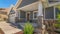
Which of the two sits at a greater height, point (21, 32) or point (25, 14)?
point (25, 14)

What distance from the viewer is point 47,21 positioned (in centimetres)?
1920

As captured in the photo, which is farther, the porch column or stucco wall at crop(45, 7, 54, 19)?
stucco wall at crop(45, 7, 54, 19)

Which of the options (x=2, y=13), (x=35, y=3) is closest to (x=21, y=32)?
(x=35, y=3)

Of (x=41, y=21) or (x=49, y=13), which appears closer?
(x=41, y=21)

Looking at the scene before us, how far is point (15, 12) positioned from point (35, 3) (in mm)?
9854

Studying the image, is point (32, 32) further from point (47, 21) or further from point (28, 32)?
point (47, 21)

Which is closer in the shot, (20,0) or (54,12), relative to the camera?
(54,12)

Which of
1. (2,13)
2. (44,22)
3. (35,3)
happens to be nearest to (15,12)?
(35,3)

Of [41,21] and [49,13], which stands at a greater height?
[49,13]

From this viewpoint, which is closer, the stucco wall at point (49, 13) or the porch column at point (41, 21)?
the porch column at point (41, 21)

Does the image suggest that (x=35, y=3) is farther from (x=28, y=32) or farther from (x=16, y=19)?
(x=16, y=19)

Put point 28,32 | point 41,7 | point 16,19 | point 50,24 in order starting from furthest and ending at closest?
1. point 16,19
2. point 41,7
3. point 50,24
4. point 28,32

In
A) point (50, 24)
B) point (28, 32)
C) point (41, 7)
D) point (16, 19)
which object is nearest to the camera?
point (28, 32)

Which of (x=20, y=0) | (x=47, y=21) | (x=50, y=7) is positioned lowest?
(x=47, y=21)
